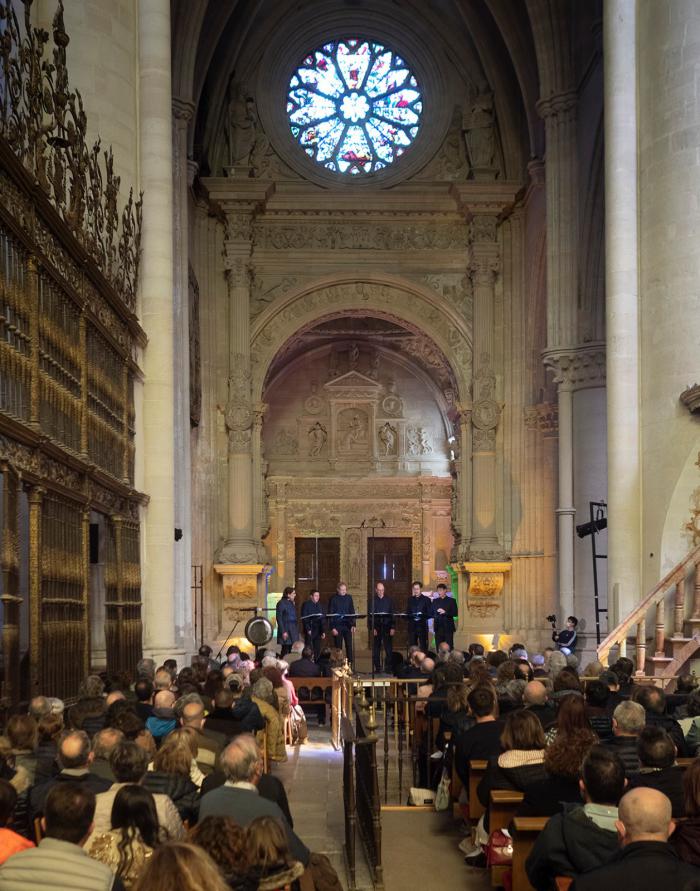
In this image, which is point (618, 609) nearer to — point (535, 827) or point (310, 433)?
point (535, 827)

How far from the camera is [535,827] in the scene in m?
5.62

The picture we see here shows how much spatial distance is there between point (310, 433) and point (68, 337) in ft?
62.3

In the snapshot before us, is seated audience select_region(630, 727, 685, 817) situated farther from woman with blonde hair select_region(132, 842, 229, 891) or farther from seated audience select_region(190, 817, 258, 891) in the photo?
woman with blonde hair select_region(132, 842, 229, 891)

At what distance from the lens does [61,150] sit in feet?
37.6

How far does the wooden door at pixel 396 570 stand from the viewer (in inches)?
1119

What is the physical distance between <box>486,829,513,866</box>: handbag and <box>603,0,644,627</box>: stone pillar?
8.51m

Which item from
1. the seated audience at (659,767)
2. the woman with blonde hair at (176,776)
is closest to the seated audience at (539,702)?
the seated audience at (659,767)

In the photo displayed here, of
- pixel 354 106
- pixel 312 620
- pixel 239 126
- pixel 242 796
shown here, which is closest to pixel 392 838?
pixel 242 796

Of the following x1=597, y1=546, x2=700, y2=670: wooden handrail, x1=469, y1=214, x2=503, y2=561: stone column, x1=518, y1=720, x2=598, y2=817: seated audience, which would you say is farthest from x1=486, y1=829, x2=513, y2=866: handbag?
x1=469, y1=214, x2=503, y2=561: stone column

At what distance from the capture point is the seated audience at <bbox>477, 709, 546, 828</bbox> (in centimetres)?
629

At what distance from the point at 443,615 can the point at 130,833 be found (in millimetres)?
17254

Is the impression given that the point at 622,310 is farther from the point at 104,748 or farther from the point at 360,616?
the point at 104,748

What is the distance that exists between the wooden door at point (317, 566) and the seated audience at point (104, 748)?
73.5ft

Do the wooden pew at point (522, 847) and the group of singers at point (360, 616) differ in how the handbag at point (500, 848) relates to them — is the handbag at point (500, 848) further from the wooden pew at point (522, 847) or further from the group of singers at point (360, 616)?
the group of singers at point (360, 616)
